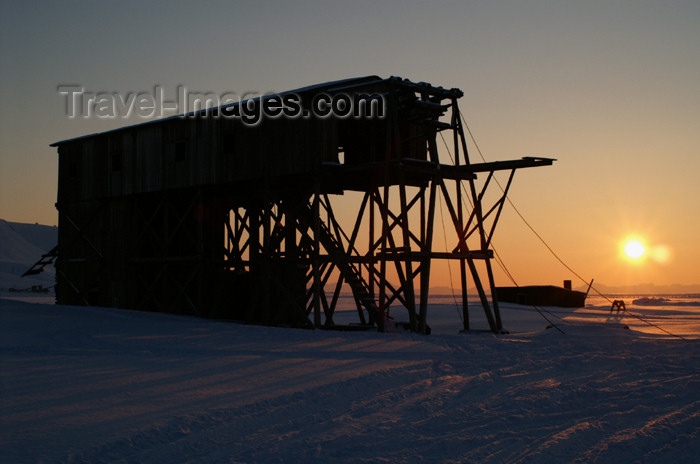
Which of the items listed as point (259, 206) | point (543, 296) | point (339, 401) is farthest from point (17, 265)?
point (339, 401)

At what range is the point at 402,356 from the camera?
17.0 metres

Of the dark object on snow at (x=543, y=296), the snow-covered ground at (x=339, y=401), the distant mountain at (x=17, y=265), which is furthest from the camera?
the distant mountain at (x=17, y=265)

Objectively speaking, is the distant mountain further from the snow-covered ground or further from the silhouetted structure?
the snow-covered ground

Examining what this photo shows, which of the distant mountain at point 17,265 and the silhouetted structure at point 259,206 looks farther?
the distant mountain at point 17,265

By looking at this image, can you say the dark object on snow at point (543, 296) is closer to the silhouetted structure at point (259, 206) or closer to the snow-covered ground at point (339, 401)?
the silhouetted structure at point (259, 206)

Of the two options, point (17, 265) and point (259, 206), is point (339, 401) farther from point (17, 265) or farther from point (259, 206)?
point (17, 265)

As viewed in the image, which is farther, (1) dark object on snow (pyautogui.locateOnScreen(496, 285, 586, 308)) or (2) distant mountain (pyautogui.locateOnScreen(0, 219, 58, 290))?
(2) distant mountain (pyautogui.locateOnScreen(0, 219, 58, 290))

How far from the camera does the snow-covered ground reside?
26.8ft

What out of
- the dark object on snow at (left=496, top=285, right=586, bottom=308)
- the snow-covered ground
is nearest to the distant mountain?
the dark object on snow at (left=496, top=285, right=586, bottom=308)

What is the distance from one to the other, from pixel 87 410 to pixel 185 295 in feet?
70.9

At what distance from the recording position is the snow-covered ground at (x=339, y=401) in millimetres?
8164

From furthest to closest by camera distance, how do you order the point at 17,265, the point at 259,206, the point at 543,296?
1. the point at 17,265
2. the point at 543,296
3. the point at 259,206

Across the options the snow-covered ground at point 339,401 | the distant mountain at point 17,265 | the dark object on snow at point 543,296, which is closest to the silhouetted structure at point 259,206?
the snow-covered ground at point 339,401

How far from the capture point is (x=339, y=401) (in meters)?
11.0
